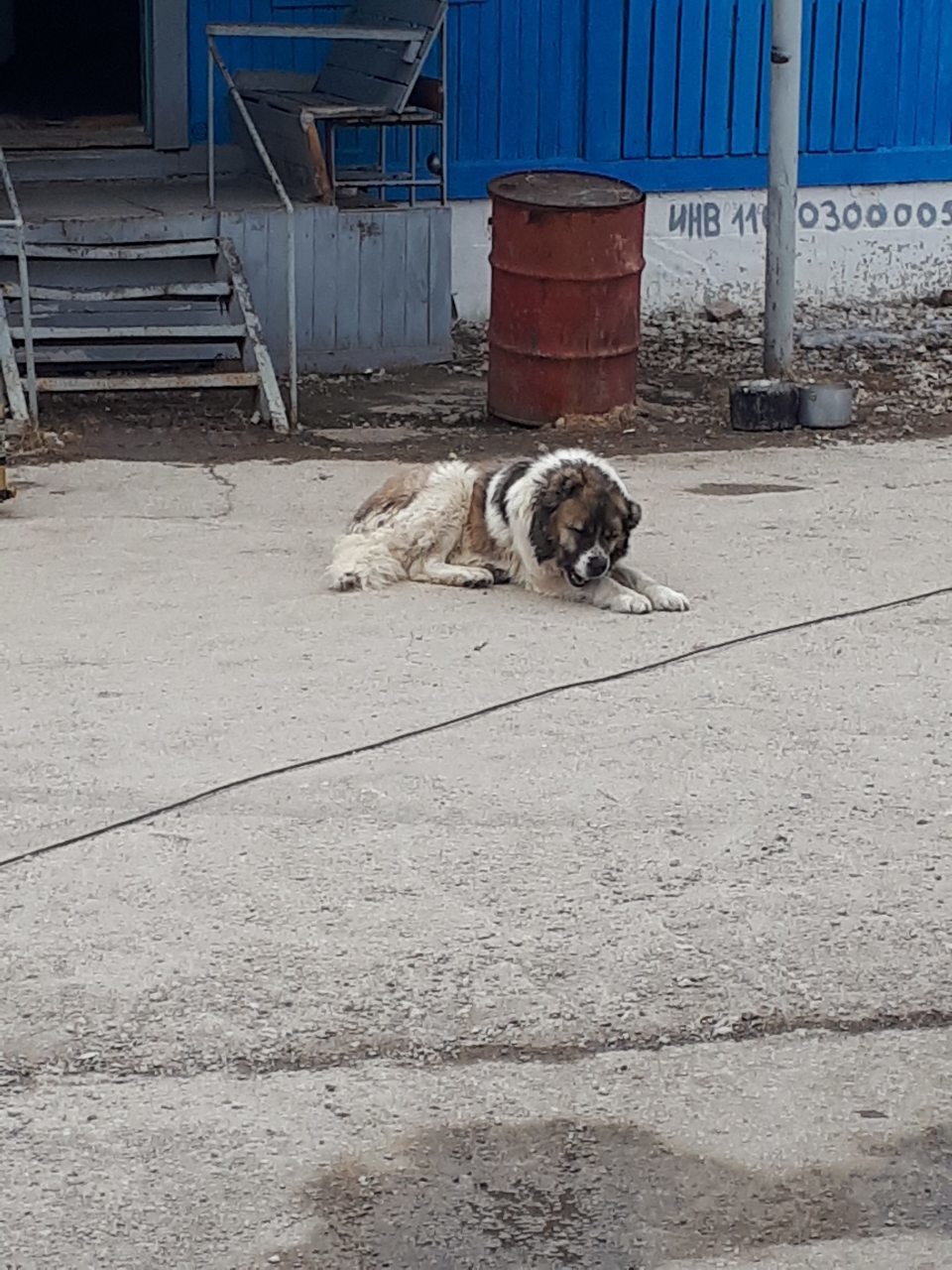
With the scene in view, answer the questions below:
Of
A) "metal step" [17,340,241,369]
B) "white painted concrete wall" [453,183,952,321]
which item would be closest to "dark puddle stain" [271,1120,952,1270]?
"metal step" [17,340,241,369]

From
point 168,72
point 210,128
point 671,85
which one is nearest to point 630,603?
point 210,128

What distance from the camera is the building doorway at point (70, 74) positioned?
518 inches

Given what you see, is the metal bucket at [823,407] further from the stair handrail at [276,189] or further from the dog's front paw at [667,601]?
the dog's front paw at [667,601]

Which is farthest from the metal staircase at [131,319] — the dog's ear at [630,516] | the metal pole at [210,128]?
the dog's ear at [630,516]

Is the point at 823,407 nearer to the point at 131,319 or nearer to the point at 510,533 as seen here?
the point at 510,533

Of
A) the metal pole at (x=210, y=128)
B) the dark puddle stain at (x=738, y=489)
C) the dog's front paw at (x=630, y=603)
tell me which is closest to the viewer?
the dog's front paw at (x=630, y=603)

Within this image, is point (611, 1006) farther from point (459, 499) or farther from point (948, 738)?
point (459, 499)

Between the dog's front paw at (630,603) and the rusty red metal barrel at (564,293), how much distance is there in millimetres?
3533

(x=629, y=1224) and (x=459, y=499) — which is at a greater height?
(x=459, y=499)

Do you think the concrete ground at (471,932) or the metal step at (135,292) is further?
the metal step at (135,292)

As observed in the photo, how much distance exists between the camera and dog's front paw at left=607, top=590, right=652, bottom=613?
732 centimetres

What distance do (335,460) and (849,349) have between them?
4.48 m

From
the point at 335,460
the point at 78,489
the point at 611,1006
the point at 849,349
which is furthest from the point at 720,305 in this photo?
the point at 611,1006

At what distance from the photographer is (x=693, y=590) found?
7672mm
